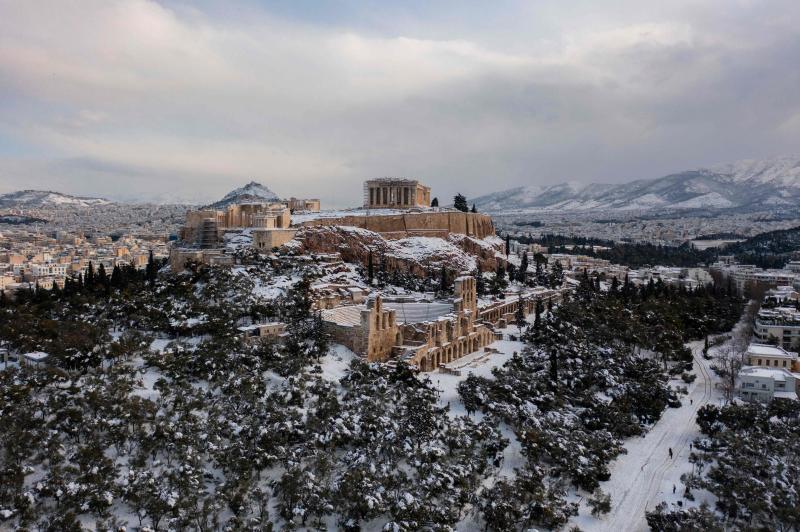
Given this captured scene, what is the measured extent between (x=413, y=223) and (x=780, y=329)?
40.9 m

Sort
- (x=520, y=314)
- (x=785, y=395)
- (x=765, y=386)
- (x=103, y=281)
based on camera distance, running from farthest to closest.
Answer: (x=520, y=314) < (x=103, y=281) < (x=765, y=386) < (x=785, y=395)

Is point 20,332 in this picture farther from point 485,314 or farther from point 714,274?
point 714,274

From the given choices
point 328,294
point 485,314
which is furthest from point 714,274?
point 328,294

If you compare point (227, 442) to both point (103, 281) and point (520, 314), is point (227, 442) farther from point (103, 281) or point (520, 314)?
point (520, 314)

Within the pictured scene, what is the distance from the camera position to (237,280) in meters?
50.4

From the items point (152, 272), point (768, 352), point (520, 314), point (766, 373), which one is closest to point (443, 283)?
point (520, 314)

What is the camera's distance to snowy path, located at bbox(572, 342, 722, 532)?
1131 inches

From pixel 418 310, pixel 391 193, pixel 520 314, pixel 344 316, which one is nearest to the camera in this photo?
pixel 344 316

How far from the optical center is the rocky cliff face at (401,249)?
6400 centimetres

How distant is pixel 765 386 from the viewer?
143ft

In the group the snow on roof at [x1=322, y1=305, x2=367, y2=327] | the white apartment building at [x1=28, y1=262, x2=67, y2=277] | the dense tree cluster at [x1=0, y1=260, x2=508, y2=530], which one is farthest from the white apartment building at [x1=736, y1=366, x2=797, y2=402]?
the white apartment building at [x1=28, y1=262, x2=67, y2=277]

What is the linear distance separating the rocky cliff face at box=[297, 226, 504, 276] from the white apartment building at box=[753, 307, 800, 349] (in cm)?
3095

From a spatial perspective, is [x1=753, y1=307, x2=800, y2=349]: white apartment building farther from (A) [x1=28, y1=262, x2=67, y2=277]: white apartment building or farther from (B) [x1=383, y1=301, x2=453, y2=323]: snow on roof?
(A) [x1=28, y1=262, x2=67, y2=277]: white apartment building

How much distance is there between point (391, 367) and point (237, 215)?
34267 millimetres
